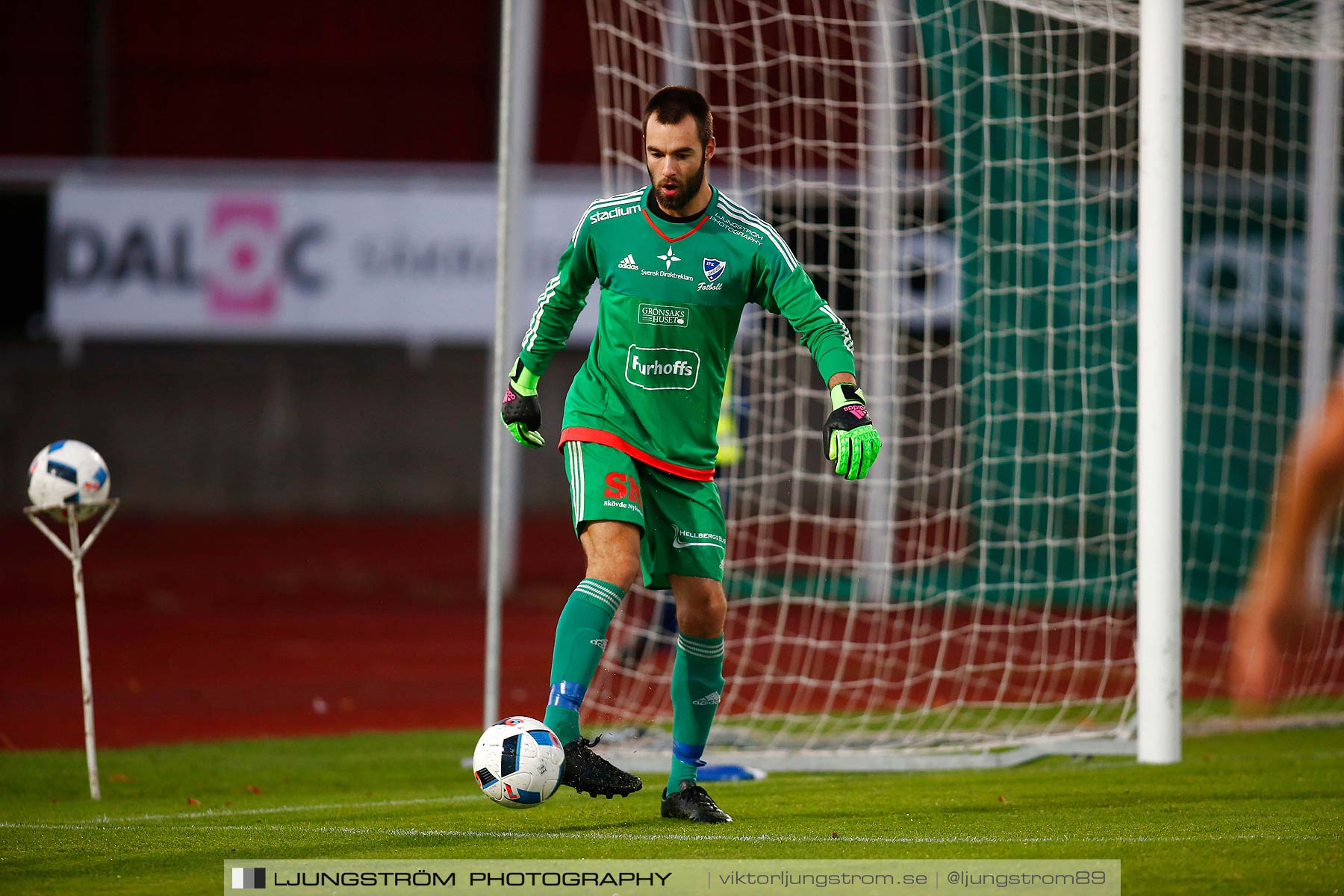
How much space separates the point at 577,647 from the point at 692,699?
23.8 inches

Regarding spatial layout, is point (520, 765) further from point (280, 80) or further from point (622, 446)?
point (280, 80)

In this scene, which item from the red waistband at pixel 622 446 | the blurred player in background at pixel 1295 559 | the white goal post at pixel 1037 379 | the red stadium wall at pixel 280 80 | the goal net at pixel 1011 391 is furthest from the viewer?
the red stadium wall at pixel 280 80

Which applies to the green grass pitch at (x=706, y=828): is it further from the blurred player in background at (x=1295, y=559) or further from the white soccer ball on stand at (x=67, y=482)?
the blurred player in background at (x=1295, y=559)

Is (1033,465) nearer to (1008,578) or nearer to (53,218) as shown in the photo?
(1008,578)

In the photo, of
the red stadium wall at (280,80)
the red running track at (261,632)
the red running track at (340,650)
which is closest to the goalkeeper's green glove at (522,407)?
the red running track at (340,650)

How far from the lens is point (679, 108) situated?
4863mm

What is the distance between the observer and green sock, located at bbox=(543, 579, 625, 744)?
471 centimetres

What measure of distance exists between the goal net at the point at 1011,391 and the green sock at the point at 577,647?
2.40 metres

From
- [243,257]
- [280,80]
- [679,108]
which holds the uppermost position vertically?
[280,80]

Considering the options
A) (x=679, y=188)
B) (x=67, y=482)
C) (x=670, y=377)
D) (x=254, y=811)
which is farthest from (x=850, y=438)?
(x=67, y=482)

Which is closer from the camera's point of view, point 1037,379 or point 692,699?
point 692,699

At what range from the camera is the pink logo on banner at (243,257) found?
17.6 meters

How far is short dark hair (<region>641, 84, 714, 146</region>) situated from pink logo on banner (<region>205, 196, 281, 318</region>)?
44.1 ft

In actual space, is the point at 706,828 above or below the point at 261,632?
above
